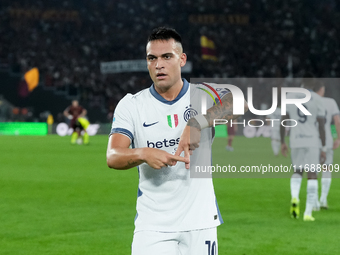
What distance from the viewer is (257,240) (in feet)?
21.6

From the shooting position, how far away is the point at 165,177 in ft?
9.88

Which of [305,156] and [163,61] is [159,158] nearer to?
[163,61]

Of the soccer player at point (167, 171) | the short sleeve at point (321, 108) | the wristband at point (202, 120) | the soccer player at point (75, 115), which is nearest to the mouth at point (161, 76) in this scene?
the soccer player at point (167, 171)

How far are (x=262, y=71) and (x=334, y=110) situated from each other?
34100mm

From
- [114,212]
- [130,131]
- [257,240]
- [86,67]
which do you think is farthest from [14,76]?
[130,131]

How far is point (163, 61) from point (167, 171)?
611mm

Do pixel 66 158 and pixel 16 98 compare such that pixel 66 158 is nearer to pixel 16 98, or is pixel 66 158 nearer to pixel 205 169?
pixel 205 169

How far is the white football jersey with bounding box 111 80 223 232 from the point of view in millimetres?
3004

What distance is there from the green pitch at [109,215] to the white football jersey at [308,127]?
113 cm

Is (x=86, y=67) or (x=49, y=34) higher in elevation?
(x=49, y=34)

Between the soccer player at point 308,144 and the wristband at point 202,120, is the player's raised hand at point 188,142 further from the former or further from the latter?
the soccer player at point 308,144

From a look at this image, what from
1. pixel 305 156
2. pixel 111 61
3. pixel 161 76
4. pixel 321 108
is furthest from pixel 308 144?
pixel 111 61

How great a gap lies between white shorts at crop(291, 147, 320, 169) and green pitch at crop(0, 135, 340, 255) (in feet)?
2.71

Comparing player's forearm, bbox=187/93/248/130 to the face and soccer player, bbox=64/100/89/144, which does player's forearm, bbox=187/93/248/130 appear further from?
soccer player, bbox=64/100/89/144
